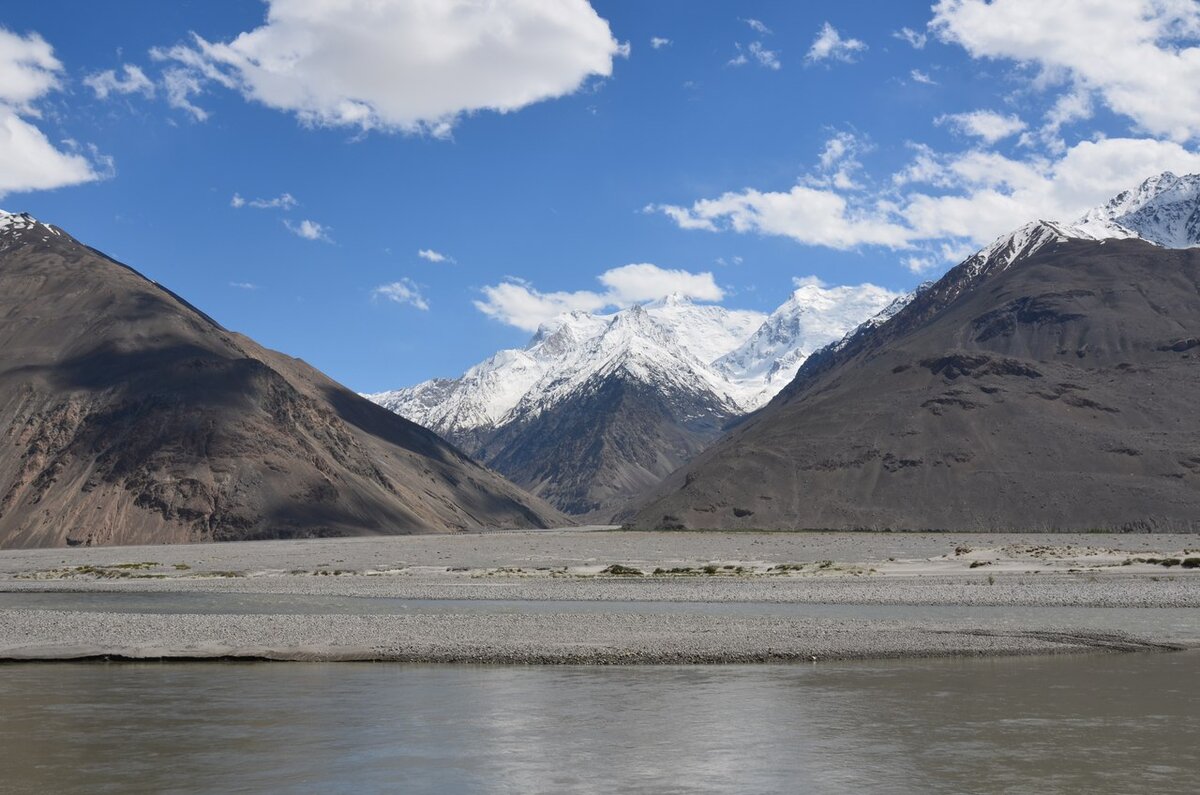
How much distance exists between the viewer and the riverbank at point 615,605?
39188mm

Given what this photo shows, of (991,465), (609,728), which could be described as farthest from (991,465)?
Answer: (609,728)

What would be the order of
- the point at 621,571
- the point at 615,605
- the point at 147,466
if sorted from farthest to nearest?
the point at 147,466, the point at 621,571, the point at 615,605

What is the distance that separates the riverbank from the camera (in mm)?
39188

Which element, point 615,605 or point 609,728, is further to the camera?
point 615,605

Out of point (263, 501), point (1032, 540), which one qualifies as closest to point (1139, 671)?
point (1032, 540)

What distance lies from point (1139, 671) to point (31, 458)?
594ft

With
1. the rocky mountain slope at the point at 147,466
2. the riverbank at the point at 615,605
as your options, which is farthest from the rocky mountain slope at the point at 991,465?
the rocky mountain slope at the point at 147,466

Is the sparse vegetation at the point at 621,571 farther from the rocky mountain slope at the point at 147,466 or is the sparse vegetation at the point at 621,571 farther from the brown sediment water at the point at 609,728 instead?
the rocky mountain slope at the point at 147,466

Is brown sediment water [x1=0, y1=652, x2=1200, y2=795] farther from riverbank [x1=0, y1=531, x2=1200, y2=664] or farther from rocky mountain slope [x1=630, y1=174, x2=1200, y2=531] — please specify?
rocky mountain slope [x1=630, y1=174, x2=1200, y2=531]

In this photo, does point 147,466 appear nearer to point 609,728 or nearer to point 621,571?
point 621,571

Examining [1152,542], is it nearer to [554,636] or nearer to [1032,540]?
[1032,540]

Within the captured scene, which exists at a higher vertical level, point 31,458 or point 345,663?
point 31,458

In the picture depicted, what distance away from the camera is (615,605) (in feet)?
192

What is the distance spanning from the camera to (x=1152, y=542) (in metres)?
120
